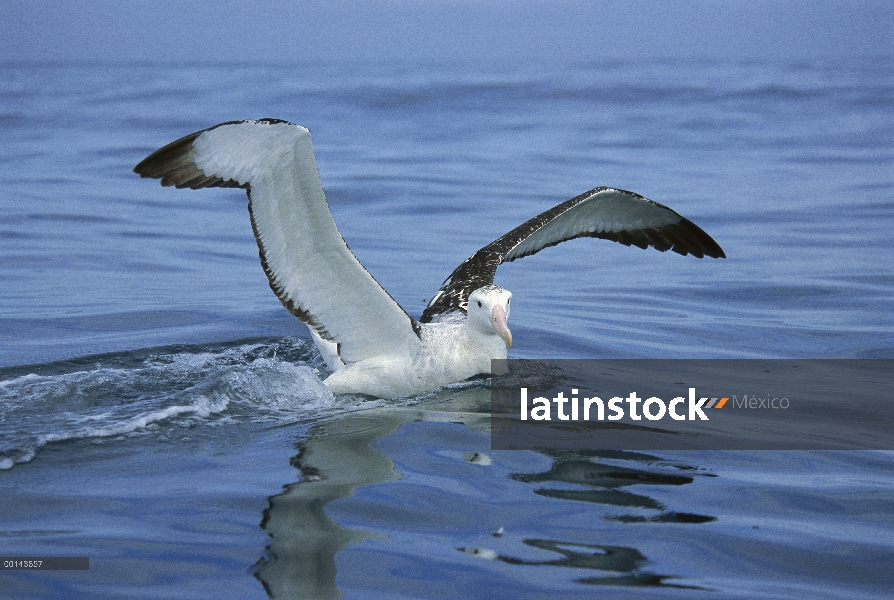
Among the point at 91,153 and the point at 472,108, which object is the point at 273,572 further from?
the point at 472,108

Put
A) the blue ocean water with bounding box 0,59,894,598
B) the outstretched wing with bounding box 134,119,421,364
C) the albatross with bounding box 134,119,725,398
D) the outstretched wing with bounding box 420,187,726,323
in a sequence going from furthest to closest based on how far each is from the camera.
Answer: the outstretched wing with bounding box 420,187,726,323
the albatross with bounding box 134,119,725,398
the outstretched wing with bounding box 134,119,421,364
the blue ocean water with bounding box 0,59,894,598

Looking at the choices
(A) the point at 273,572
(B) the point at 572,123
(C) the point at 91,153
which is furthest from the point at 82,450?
(B) the point at 572,123

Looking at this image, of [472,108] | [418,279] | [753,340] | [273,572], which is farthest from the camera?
[472,108]

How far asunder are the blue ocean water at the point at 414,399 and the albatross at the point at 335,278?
29 cm

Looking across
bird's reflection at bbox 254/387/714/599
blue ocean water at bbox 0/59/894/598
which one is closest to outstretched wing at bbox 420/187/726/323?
blue ocean water at bbox 0/59/894/598

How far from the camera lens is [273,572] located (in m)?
4.93

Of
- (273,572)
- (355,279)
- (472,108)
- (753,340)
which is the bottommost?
(273,572)

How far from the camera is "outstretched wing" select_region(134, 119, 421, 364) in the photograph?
22.8 ft

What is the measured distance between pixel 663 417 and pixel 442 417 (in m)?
1.54

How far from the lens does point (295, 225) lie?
7.36 m

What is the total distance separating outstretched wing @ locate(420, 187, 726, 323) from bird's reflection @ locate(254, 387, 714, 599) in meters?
1.66

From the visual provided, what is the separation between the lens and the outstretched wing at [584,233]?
927 centimetres

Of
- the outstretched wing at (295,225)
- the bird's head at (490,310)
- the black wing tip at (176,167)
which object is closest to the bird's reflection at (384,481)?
the bird's head at (490,310)

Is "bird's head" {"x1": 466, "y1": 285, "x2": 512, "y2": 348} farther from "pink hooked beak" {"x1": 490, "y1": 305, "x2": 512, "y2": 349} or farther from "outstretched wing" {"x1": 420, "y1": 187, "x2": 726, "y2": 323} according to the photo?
"outstretched wing" {"x1": 420, "y1": 187, "x2": 726, "y2": 323}
